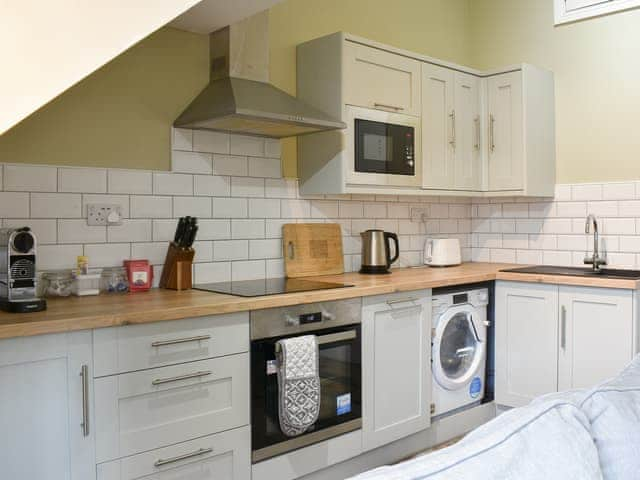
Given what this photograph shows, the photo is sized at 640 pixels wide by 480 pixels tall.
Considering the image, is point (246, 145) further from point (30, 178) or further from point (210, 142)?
point (30, 178)

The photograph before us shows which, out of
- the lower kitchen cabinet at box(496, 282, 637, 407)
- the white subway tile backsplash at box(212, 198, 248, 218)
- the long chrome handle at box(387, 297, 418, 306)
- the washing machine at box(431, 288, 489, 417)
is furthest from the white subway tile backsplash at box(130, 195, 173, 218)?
the lower kitchen cabinet at box(496, 282, 637, 407)

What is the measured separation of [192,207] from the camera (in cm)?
303

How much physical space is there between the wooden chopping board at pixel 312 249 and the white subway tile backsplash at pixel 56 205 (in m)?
1.12

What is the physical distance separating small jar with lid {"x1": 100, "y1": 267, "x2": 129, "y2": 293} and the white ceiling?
1160 millimetres

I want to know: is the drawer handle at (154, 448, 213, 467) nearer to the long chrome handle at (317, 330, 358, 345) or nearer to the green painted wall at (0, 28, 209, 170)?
the long chrome handle at (317, 330, 358, 345)

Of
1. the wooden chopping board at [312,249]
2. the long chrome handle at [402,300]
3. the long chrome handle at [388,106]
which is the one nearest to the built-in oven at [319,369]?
the long chrome handle at [402,300]

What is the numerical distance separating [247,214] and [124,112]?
2.63 feet

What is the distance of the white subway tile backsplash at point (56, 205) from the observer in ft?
8.41

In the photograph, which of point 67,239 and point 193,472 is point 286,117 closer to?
point 67,239

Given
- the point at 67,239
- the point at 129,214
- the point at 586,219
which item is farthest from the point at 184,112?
the point at 586,219

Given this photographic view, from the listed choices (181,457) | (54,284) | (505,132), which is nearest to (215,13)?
(54,284)

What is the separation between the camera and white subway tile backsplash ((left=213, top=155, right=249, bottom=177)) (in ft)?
10.2

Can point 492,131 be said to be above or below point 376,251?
above

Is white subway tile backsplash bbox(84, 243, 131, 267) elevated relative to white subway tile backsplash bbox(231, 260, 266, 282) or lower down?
elevated
